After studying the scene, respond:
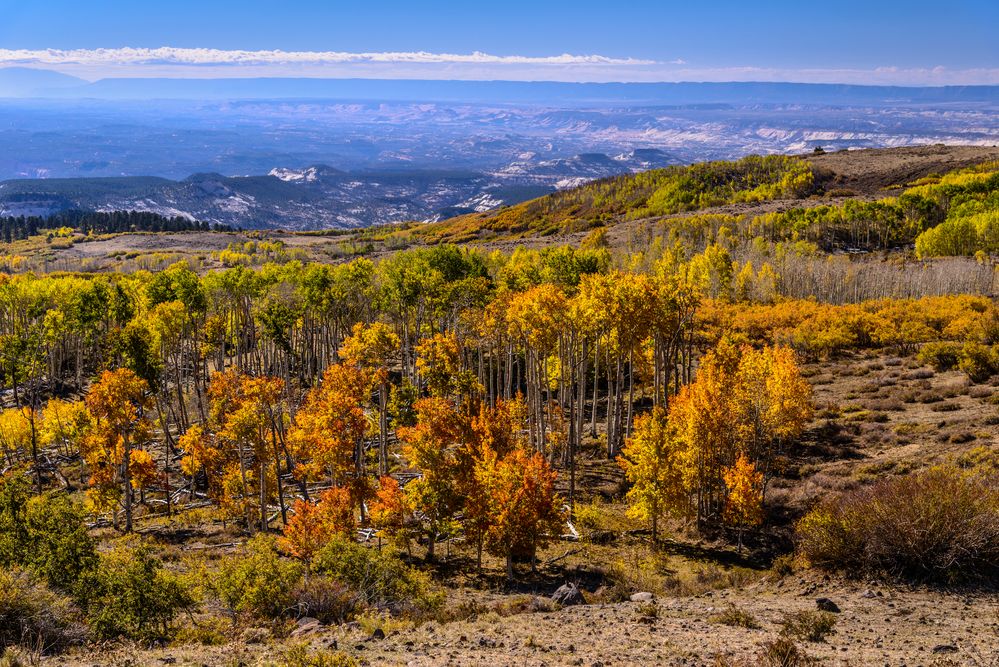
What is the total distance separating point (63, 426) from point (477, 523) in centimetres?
4019

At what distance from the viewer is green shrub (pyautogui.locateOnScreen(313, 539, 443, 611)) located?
87.6ft

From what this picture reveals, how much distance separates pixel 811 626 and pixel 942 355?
49.3 m

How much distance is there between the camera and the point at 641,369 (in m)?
61.2

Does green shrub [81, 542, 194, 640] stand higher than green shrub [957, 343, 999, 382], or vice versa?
green shrub [957, 343, 999, 382]

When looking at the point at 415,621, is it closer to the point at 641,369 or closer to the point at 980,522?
the point at 980,522

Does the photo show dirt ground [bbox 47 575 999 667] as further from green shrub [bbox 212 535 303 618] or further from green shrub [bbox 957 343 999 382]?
green shrub [bbox 957 343 999 382]

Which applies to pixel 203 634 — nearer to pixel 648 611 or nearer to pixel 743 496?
pixel 648 611

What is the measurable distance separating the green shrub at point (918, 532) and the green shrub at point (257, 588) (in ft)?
74.9

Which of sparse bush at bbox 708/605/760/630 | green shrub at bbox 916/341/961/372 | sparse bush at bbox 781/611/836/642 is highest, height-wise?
green shrub at bbox 916/341/961/372

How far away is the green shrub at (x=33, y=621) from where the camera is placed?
20625mm

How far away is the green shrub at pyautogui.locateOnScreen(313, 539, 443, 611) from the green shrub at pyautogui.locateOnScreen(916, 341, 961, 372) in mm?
53187

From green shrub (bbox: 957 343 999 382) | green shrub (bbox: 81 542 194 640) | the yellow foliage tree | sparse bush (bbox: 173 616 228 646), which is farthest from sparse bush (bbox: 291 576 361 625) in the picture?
green shrub (bbox: 957 343 999 382)

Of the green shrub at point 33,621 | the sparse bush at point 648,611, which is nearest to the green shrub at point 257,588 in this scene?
the green shrub at point 33,621

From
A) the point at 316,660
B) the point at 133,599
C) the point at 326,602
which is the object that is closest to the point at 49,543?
the point at 133,599
